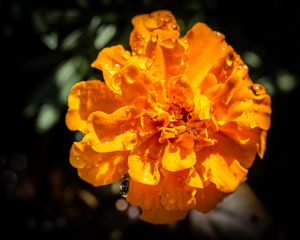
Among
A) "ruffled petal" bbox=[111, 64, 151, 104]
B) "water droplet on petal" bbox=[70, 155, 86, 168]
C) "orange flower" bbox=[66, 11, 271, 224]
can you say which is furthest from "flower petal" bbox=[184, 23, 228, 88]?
"water droplet on petal" bbox=[70, 155, 86, 168]

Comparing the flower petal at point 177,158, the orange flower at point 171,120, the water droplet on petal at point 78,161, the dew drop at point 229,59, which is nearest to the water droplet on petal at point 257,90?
the orange flower at point 171,120

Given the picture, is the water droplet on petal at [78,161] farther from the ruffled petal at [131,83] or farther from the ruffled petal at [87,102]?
the ruffled petal at [131,83]

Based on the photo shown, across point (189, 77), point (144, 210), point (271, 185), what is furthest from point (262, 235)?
point (189, 77)

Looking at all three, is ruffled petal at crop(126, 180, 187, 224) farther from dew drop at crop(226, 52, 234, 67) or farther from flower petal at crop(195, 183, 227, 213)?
dew drop at crop(226, 52, 234, 67)

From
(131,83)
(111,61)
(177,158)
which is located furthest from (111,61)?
(177,158)

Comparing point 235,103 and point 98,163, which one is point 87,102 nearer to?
point 98,163
